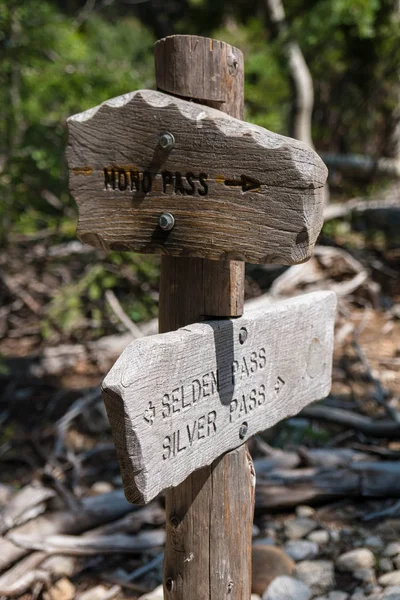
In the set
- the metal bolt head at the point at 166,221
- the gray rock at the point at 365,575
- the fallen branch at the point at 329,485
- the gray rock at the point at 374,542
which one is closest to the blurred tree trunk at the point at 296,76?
the fallen branch at the point at 329,485

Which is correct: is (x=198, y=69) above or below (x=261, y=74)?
below

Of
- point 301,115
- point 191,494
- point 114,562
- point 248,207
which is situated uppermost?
point 301,115

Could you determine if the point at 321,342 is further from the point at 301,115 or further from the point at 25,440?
the point at 301,115

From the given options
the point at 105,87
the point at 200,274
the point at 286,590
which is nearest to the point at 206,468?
the point at 200,274

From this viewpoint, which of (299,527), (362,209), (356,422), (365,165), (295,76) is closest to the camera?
(299,527)

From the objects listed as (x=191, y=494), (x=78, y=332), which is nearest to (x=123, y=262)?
(x=78, y=332)

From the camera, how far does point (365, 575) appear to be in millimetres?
2785

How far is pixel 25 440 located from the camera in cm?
449

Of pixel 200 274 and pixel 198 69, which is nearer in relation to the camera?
pixel 198 69

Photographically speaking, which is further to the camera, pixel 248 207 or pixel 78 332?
pixel 78 332

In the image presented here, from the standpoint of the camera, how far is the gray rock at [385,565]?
2.83 metres

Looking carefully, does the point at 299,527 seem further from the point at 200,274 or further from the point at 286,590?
the point at 200,274

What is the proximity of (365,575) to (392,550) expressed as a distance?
0.22 meters

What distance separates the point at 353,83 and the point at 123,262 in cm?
551
